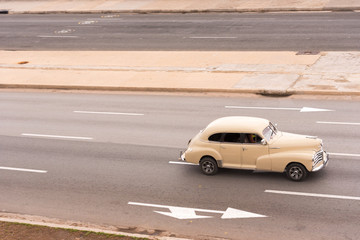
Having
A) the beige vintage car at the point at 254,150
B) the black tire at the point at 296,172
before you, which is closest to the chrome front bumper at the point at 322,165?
the beige vintage car at the point at 254,150

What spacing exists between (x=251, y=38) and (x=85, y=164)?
19602 mm

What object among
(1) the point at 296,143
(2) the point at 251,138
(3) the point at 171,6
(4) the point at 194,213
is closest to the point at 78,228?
(4) the point at 194,213

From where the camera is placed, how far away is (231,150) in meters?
16.3

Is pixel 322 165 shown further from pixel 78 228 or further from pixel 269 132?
pixel 78 228

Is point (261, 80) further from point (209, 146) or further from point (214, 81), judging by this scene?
point (209, 146)

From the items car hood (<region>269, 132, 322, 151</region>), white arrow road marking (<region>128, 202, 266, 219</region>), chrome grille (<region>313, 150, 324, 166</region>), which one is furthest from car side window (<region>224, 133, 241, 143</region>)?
white arrow road marking (<region>128, 202, 266, 219</region>)

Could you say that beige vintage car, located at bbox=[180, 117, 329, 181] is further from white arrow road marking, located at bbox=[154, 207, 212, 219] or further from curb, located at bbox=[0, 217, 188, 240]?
curb, located at bbox=[0, 217, 188, 240]

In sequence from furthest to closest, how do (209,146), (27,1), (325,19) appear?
(27,1) → (325,19) → (209,146)

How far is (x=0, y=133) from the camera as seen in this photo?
75.0 ft

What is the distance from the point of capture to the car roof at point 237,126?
16.3 metres

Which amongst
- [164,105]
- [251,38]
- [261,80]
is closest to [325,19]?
[251,38]

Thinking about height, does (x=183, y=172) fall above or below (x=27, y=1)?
below

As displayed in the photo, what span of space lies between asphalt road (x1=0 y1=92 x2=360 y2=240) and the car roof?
55.2 inches

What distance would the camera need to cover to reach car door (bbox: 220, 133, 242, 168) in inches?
641
